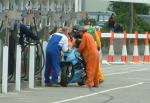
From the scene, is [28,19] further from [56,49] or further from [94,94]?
[94,94]

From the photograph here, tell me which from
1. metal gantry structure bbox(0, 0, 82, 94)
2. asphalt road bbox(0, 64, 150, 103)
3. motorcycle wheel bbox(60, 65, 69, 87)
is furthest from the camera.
Result: motorcycle wheel bbox(60, 65, 69, 87)

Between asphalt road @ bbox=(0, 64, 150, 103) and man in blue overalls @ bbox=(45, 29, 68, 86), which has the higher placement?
man in blue overalls @ bbox=(45, 29, 68, 86)

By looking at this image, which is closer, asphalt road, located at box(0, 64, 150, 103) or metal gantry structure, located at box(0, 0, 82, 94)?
asphalt road, located at box(0, 64, 150, 103)

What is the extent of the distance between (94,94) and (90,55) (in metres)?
2.13

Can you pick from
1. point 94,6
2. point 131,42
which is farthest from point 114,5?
point 131,42

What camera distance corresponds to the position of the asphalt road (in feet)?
49.2

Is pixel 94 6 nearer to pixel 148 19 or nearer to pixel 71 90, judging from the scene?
pixel 148 19

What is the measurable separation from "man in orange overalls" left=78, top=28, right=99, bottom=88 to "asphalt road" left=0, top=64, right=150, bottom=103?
33 cm

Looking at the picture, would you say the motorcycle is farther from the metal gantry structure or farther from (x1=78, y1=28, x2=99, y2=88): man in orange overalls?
the metal gantry structure

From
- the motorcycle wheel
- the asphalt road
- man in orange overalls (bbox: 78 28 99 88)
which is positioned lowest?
the asphalt road

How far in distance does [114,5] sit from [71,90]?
119 ft

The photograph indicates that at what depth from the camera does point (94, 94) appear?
16.5m

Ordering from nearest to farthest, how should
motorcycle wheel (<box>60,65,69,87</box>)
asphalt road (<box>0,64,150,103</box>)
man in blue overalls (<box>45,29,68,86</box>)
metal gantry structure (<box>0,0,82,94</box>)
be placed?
asphalt road (<box>0,64,150,103</box>) < metal gantry structure (<box>0,0,82,94</box>) < man in blue overalls (<box>45,29,68,86</box>) < motorcycle wheel (<box>60,65,69,87</box>)

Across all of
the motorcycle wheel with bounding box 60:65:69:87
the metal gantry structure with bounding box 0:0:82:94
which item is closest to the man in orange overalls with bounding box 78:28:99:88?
the motorcycle wheel with bounding box 60:65:69:87
